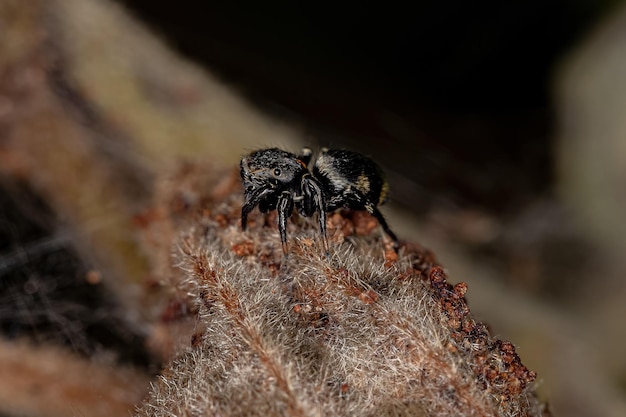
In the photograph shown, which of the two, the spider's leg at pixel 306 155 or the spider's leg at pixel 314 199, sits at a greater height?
the spider's leg at pixel 306 155

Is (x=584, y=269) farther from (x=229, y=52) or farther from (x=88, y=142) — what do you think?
(x=88, y=142)

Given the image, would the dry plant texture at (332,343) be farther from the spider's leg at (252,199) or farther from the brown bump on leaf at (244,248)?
the spider's leg at (252,199)

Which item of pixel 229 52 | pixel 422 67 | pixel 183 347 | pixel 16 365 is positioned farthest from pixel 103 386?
pixel 422 67

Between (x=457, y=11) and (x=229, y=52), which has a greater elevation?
(x=457, y=11)

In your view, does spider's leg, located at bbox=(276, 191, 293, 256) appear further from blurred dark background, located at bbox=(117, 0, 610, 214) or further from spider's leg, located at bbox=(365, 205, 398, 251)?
blurred dark background, located at bbox=(117, 0, 610, 214)

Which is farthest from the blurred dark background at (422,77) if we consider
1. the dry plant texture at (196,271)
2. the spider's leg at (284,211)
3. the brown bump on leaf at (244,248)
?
the brown bump on leaf at (244,248)

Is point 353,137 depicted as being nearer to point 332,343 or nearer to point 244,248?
point 244,248
